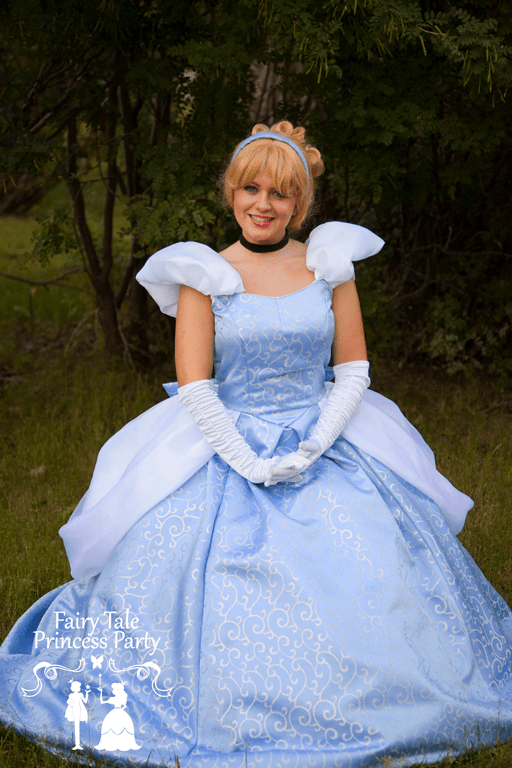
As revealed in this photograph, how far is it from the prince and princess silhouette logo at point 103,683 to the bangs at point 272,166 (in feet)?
4.37

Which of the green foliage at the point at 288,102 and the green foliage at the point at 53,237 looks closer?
the green foliage at the point at 288,102

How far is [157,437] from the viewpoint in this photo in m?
2.24

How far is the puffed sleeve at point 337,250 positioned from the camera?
228 centimetres

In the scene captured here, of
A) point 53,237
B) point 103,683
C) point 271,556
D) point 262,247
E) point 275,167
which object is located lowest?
point 103,683

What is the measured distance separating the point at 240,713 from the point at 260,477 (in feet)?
2.00

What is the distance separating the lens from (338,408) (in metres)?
2.20

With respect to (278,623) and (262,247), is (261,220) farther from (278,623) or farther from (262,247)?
(278,623)

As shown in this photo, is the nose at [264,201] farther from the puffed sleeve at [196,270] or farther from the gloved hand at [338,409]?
the gloved hand at [338,409]

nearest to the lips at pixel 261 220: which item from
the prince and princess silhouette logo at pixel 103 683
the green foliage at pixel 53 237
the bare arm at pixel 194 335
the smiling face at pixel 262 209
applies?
the smiling face at pixel 262 209

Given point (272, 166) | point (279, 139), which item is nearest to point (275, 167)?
point (272, 166)

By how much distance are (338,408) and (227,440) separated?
0.38 meters

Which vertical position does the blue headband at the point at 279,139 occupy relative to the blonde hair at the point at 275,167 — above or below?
above

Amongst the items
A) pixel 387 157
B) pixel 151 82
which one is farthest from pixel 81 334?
pixel 387 157

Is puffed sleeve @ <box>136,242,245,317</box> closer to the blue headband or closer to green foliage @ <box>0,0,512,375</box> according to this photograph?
the blue headband
